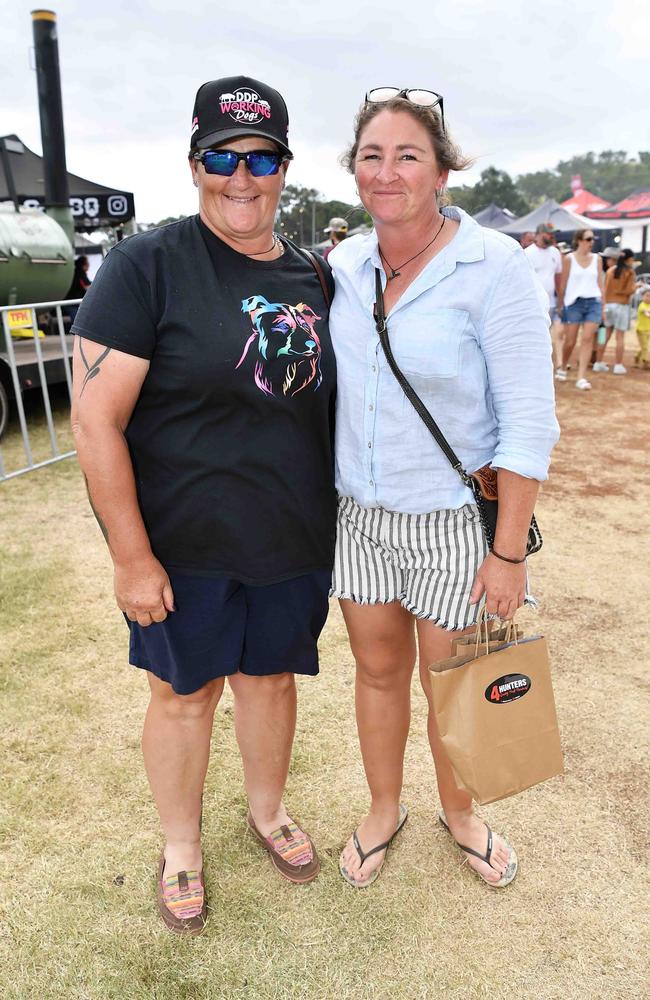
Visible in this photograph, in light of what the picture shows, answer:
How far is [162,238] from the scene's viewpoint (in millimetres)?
1588

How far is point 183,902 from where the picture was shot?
195 centimetres

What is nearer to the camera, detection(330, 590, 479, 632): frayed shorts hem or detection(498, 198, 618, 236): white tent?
detection(330, 590, 479, 632): frayed shorts hem

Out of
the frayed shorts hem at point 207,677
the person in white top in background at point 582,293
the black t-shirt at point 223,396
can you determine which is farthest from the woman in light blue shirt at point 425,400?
the person in white top in background at point 582,293

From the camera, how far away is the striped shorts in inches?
70.2

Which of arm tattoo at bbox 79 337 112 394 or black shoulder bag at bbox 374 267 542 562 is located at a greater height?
arm tattoo at bbox 79 337 112 394

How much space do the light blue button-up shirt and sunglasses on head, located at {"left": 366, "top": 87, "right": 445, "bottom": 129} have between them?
0.24m

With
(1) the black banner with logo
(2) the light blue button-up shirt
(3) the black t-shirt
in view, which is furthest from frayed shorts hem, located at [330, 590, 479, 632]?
(1) the black banner with logo

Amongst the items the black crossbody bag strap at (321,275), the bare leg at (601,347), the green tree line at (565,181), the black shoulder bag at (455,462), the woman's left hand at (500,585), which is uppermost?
the green tree line at (565,181)

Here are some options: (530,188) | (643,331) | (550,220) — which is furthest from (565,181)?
(643,331)

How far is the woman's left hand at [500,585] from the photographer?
1.73 meters

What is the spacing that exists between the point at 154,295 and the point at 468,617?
108 cm

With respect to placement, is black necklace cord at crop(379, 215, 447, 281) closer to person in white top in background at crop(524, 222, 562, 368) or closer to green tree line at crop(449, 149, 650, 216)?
person in white top in background at crop(524, 222, 562, 368)

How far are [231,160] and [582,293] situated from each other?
25.1 ft

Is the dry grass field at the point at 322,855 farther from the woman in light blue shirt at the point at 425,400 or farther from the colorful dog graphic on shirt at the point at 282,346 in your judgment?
the colorful dog graphic on shirt at the point at 282,346
